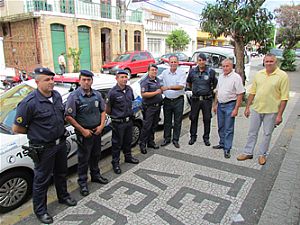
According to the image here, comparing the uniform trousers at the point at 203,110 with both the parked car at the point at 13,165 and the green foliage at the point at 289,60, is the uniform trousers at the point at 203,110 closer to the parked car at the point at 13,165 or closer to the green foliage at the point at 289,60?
the parked car at the point at 13,165

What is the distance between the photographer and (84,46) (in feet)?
64.9

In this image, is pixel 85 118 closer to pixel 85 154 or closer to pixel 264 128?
pixel 85 154

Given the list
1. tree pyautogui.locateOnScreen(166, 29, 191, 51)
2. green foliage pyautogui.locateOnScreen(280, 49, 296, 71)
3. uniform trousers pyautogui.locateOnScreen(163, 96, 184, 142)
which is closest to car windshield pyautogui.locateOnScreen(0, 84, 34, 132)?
uniform trousers pyautogui.locateOnScreen(163, 96, 184, 142)

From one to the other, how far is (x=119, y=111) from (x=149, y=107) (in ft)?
2.82

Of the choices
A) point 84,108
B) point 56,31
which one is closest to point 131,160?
point 84,108

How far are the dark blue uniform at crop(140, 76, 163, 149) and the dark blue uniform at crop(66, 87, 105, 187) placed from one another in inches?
51.0

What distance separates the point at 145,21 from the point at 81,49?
9157mm

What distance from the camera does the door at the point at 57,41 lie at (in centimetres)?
1755

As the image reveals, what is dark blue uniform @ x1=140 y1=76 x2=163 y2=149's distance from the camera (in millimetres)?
4594

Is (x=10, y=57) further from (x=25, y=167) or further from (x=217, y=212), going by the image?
(x=217, y=212)

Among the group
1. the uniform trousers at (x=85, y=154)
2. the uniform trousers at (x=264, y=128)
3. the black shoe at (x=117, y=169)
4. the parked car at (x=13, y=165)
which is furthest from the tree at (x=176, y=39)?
the uniform trousers at (x=85, y=154)

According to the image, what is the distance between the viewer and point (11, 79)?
30.1ft

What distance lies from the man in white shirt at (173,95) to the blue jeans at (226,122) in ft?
2.49

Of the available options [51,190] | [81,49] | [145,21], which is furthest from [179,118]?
[145,21]
